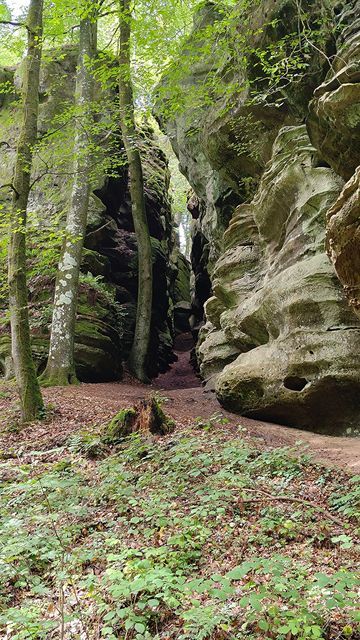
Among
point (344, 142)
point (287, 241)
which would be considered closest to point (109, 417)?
point (287, 241)

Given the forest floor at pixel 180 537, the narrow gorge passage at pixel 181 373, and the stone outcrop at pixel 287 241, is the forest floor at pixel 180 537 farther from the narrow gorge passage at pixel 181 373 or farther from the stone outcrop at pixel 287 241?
the narrow gorge passage at pixel 181 373

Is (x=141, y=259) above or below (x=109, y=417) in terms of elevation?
above

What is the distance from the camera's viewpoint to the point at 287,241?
10.7 m

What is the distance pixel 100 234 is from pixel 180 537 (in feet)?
53.4

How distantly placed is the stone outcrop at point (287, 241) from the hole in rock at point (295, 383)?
2 cm

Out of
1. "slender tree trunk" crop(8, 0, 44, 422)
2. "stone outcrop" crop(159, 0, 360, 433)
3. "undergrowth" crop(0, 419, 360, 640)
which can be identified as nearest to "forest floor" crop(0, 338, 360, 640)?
"undergrowth" crop(0, 419, 360, 640)

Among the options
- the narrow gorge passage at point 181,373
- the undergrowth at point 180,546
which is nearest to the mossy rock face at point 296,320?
the undergrowth at point 180,546

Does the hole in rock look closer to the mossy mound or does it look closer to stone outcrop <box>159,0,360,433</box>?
stone outcrop <box>159,0,360,433</box>

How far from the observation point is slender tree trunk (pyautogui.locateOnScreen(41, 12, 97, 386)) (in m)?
12.6

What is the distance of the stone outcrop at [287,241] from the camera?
8391 millimetres

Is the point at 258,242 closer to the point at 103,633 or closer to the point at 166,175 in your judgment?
the point at 103,633

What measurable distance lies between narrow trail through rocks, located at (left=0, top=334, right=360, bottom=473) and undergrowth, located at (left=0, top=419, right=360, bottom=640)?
65cm

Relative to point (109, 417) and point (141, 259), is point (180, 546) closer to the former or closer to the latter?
point (109, 417)

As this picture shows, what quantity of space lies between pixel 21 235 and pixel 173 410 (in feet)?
16.9
